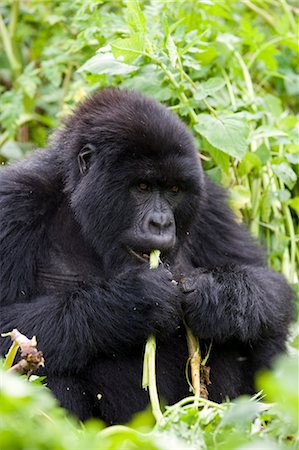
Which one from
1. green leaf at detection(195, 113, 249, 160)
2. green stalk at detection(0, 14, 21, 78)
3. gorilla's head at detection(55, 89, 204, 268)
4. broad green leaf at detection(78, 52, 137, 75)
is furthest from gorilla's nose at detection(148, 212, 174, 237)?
green stalk at detection(0, 14, 21, 78)

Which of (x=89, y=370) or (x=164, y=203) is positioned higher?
(x=164, y=203)

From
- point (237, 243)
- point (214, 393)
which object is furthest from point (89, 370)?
point (237, 243)

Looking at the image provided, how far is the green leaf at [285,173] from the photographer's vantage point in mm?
4824

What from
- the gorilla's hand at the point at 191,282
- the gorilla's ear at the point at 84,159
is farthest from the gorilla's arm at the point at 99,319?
the gorilla's ear at the point at 84,159

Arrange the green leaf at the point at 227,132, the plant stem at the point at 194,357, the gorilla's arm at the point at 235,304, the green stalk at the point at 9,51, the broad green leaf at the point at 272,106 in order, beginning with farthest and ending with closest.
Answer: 1. the green stalk at the point at 9,51
2. the broad green leaf at the point at 272,106
3. the green leaf at the point at 227,132
4. the gorilla's arm at the point at 235,304
5. the plant stem at the point at 194,357

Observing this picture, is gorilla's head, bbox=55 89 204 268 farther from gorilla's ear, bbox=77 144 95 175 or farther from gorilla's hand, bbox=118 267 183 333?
gorilla's hand, bbox=118 267 183 333

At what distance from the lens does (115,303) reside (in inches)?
145

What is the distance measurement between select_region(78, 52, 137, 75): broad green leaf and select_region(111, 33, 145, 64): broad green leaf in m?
0.23

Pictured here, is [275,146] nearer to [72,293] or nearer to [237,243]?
[237,243]

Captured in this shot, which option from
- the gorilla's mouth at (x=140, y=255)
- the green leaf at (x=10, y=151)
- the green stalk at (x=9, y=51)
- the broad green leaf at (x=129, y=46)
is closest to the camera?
the gorilla's mouth at (x=140, y=255)

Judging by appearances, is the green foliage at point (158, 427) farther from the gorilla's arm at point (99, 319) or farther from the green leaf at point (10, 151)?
the green leaf at point (10, 151)

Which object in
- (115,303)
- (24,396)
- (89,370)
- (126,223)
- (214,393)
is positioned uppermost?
(24,396)

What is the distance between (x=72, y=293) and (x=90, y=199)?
406 mm

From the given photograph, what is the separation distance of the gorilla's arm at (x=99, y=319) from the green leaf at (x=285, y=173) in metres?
1.37
